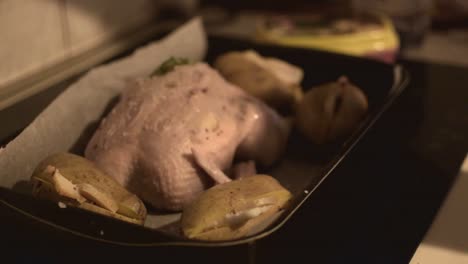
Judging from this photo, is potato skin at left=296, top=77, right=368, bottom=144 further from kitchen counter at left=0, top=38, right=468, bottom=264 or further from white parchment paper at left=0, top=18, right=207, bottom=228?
white parchment paper at left=0, top=18, right=207, bottom=228

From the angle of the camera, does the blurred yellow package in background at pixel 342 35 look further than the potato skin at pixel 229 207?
Yes

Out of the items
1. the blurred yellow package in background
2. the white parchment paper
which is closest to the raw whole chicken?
the white parchment paper

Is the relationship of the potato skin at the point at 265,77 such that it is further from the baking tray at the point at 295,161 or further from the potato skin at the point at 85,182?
the potato skin at the point at 85,182

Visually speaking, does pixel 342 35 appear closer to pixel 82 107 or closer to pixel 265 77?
pixel 265 77

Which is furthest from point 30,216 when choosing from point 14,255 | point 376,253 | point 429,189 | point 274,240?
point 429,189

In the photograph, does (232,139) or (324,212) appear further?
(232,139)

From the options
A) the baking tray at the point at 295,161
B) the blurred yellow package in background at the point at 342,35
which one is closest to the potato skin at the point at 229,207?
the baking tray at the point at 295,161

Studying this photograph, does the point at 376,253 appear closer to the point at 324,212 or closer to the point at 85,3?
the point at 324,212
